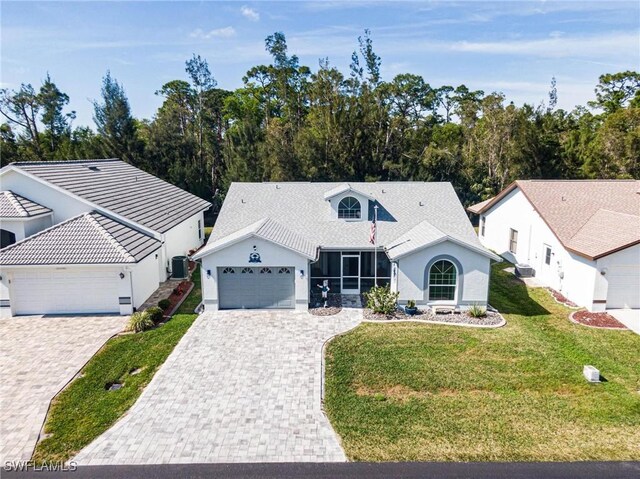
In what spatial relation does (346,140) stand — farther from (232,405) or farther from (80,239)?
(232,405)

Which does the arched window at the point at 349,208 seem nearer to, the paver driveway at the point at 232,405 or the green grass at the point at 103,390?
the paver driveway at the point at 232,405

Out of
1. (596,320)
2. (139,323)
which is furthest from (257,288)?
(596,320)

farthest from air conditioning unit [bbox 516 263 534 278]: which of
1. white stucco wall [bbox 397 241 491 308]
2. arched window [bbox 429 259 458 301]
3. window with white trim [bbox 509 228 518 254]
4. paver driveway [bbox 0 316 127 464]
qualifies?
paver driveway [bbox 0 316 127 464]

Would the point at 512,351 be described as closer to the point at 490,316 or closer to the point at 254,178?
the point at 490,316

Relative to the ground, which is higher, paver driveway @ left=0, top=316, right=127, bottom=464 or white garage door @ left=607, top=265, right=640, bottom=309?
white garage door @ left=607, top=265, right=640, bottom=309

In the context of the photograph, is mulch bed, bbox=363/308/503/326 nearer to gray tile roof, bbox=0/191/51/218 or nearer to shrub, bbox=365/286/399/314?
shrub, bbox=365/286/399/314

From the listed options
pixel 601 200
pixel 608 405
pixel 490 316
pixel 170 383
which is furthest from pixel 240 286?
pixel 601 200
